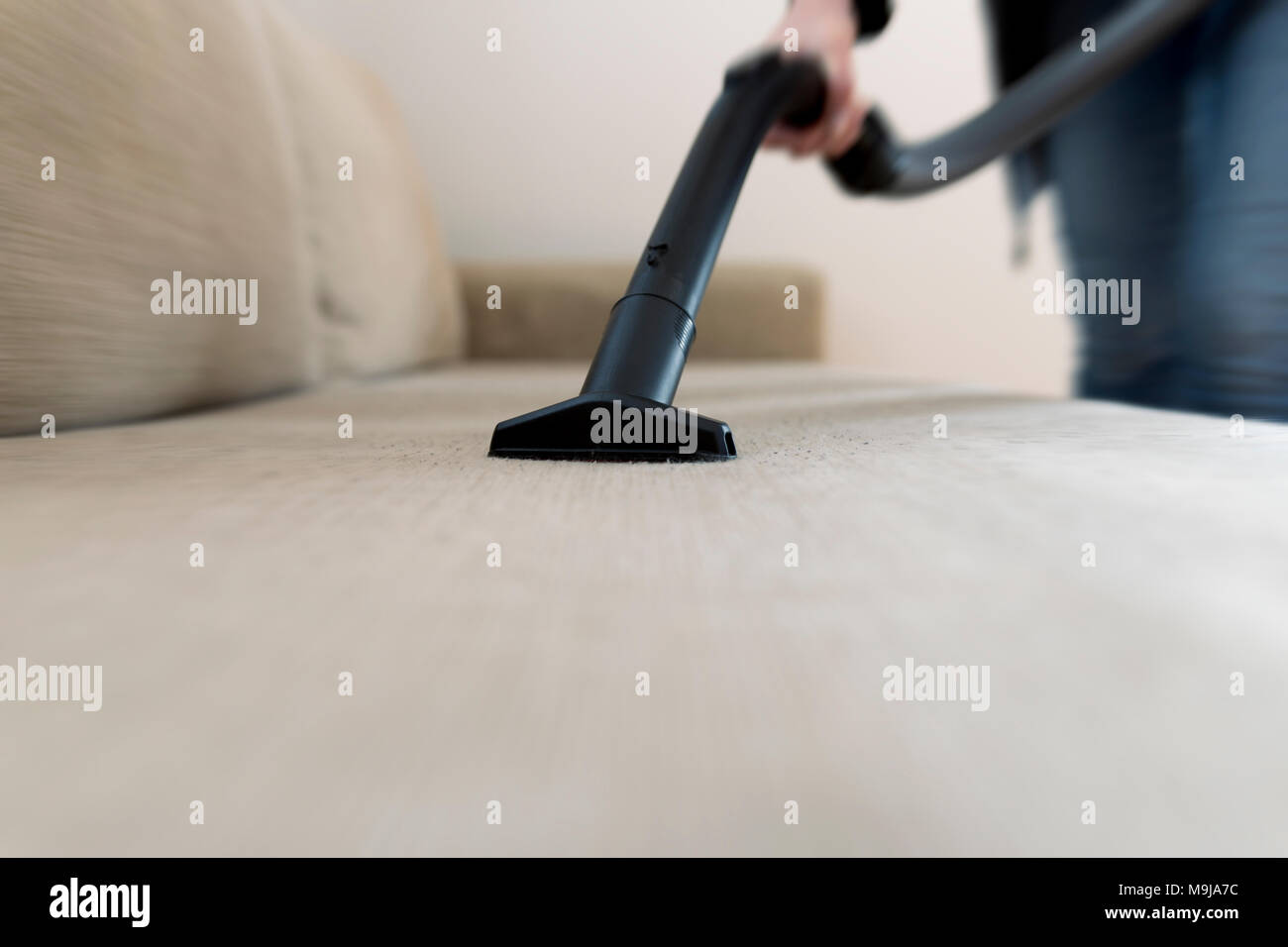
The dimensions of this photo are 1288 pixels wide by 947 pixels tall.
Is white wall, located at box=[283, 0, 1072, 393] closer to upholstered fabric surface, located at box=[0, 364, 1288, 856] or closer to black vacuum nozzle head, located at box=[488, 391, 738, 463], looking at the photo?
black vacuum nozzle head, located at box=[488, 391, 738, 463]

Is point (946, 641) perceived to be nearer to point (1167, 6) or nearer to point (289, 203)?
point (289, 203)

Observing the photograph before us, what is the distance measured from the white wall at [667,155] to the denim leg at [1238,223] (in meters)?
1.38

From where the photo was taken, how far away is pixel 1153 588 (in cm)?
21

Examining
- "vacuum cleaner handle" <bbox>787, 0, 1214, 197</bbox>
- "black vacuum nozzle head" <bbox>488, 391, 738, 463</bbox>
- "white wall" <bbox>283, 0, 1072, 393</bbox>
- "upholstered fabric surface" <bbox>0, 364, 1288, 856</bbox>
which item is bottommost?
"upholstered fabric surface" <bbox>0, 364, 1288, 856</bbox>

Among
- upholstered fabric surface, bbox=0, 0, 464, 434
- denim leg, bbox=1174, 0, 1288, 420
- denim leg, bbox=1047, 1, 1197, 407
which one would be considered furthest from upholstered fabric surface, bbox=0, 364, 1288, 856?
denim leg, bbox=1047, 1, 1197, 407

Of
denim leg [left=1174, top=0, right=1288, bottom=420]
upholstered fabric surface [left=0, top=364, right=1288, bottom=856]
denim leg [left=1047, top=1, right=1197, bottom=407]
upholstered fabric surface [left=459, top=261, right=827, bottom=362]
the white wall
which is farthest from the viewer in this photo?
the white wall

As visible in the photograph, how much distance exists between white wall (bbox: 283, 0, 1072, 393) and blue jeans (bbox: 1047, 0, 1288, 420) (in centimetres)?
117

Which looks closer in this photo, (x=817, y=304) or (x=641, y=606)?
(x=641, y=606)

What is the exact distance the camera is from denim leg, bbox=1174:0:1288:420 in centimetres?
81

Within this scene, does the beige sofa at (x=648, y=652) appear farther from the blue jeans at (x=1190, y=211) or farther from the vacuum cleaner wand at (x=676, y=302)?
the blue jeans at (x=1190, y=211)

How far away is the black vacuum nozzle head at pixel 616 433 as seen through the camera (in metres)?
0.40

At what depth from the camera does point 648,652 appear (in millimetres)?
180
